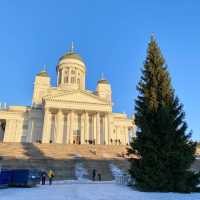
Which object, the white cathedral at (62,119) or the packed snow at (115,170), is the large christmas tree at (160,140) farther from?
the white cathedral at (62,119)

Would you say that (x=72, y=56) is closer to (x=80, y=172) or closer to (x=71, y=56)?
(x=71, y=56)

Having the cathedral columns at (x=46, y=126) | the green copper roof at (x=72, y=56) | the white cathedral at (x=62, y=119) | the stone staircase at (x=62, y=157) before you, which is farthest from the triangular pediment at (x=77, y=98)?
the green copper roof at (x=72, y=56)

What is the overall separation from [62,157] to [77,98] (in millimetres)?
19742

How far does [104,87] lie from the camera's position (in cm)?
5919

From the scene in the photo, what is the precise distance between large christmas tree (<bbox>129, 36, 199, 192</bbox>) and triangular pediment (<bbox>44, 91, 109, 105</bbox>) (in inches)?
1158

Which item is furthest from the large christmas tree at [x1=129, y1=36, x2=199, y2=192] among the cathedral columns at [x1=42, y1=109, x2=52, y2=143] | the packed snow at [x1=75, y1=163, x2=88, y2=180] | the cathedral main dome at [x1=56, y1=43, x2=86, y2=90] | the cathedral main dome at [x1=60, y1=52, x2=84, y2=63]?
the cathedral main dome at [x1=60, y1=52, x2=84, y2=63]

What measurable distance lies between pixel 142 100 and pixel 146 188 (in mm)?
5281

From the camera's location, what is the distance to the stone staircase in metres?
23.5

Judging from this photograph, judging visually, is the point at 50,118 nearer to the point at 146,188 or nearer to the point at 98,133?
the point at 98,133

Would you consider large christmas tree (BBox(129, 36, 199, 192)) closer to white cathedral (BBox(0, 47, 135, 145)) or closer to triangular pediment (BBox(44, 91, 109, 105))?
white cathedral (BBox(0, 47, 135, 145))

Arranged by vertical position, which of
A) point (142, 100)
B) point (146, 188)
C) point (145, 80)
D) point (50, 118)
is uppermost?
point (50, 118)

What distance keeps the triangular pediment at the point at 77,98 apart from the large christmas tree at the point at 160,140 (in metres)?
29.4

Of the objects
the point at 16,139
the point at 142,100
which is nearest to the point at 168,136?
the point at 142,100

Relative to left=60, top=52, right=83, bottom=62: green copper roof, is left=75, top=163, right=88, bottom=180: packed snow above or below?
below
